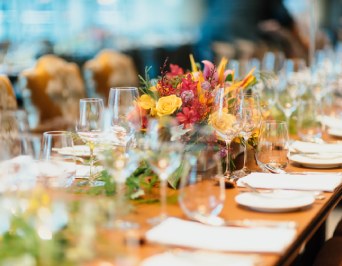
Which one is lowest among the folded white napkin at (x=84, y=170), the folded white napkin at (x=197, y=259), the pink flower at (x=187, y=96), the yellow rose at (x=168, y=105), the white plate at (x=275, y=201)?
the folded white napkin at (x=197, y=259)

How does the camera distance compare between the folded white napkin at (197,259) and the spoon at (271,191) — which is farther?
the spoon at (271,191)

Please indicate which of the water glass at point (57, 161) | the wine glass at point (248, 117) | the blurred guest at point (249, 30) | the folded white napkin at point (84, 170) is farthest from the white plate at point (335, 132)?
the blurred guest at point (249, 30)

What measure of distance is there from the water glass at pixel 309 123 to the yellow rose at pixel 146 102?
2.93ft

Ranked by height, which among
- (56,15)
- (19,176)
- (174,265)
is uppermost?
(56,15)

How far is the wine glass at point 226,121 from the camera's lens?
2.24m

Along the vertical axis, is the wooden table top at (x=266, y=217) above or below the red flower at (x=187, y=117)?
below

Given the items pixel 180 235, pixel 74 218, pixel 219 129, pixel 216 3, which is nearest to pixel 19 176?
pixel 74 218

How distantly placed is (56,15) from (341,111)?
17.1 ft

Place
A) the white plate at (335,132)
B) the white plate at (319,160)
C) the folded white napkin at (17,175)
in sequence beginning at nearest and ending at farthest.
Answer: the folded white napkin at (17,175), the white plate at (319,160), the white plate at (335,132)

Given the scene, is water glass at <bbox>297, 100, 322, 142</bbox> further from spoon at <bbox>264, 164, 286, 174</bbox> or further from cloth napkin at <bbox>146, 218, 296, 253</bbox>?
cloth napkin at <bbox>146, 218, 296, 253</bbox>

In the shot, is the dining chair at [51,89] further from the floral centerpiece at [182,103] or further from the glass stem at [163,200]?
the glass stem at [163,200]

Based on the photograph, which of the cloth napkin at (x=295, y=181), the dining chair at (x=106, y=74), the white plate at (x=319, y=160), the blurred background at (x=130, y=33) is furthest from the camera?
the blurred background at (x=130, y=33)

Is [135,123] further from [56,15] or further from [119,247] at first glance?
[56,15]

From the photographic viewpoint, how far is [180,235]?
1.58 meters
